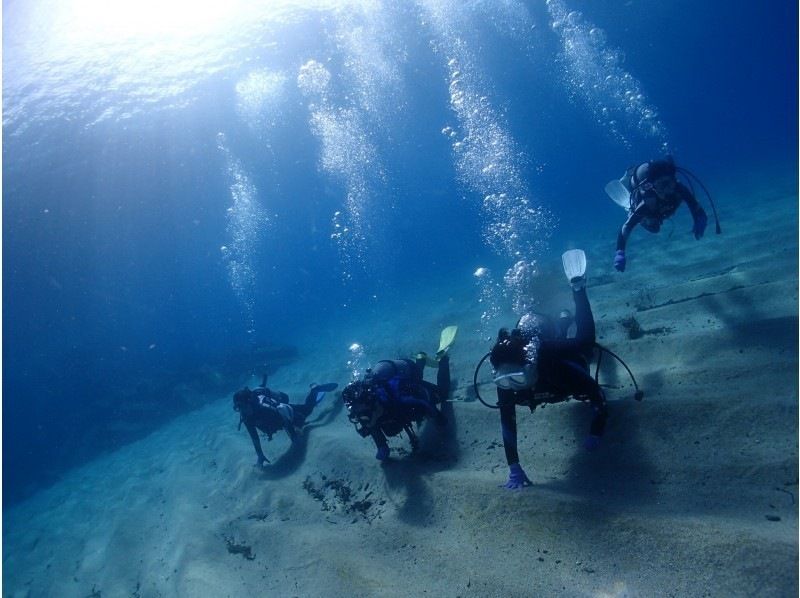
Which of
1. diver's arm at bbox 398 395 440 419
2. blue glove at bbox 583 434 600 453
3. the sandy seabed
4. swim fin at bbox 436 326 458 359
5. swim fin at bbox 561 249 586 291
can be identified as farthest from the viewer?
swim fin at bbox 436 326 458 359

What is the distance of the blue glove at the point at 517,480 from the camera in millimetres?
4734

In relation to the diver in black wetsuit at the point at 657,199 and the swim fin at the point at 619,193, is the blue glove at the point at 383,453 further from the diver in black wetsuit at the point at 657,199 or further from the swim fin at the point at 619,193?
the swim fin at the point at 619,193

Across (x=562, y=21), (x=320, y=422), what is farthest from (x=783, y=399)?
(x=562, y=21)

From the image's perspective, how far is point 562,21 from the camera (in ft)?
199

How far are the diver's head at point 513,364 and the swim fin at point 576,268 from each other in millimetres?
2432

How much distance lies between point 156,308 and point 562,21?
94.2 meters

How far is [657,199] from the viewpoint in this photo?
6922 mm

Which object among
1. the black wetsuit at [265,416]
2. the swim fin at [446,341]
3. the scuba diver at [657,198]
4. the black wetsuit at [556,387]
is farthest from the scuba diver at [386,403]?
the scuba diver at [657,198]

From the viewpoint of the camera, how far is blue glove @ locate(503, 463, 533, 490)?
473cm

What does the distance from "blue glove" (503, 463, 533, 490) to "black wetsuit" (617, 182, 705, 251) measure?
4.36 m

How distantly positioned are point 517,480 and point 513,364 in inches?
56.5

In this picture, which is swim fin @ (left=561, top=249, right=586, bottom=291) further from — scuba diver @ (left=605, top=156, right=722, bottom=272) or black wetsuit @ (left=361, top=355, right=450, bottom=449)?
black wetsuit @ (left=361, top=355, right=450, bottom=449)

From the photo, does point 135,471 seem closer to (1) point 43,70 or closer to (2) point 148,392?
(2) point 148,392

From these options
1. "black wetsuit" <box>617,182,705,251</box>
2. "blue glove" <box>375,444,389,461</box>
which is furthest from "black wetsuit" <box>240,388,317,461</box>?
"black wetsuit" <box>617,182,705,251</box>
